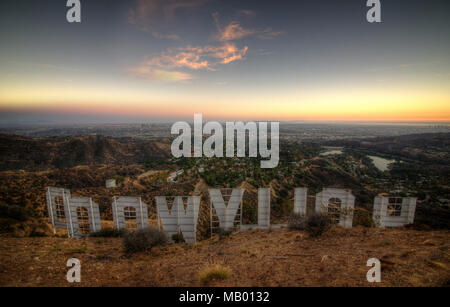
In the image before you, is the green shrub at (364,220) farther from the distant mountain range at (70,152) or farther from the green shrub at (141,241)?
the distant mountain range at (70,152)

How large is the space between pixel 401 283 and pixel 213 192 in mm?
5680

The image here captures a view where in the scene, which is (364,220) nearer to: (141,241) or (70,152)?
(141,241)

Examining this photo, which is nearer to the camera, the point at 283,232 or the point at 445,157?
the point at 283,232

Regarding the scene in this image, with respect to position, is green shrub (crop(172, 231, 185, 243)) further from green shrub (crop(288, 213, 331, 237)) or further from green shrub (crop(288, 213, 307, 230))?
green shrub (crop(288, 213, 331, 237))

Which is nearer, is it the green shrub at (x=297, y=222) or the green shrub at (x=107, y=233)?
the green shrub at (x=297, y=222)

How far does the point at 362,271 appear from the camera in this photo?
4.01m

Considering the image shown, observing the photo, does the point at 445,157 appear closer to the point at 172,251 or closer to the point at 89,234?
the point at 172,251

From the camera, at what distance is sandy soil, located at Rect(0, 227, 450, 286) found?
3.94 m

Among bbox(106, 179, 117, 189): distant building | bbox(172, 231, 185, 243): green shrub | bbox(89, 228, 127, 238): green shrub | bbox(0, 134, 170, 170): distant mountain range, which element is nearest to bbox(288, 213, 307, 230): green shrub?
bbox(172, 231, 185, 243): green shrub

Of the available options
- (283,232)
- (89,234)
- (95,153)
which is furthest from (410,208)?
(95,153)

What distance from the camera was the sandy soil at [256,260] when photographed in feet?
12.9

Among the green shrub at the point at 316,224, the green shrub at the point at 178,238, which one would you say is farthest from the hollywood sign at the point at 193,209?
the green shrub at the point at 316,224

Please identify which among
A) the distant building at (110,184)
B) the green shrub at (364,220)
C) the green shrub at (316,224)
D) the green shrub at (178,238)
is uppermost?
the green shrub at (316,224)
